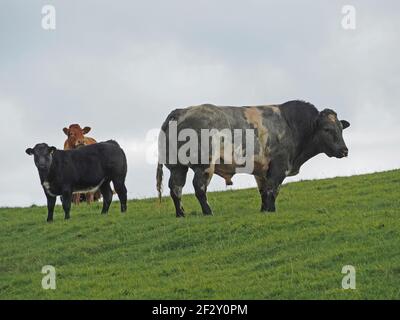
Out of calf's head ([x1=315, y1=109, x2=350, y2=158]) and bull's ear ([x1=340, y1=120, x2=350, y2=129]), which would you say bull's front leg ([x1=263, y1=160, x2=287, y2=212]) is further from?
bull's ear ([x1=340, y1=120, x2=350, y2=129])

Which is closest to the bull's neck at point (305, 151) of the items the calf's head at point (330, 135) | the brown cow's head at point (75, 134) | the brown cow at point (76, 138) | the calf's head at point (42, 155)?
the calf's head at point (330, 135)

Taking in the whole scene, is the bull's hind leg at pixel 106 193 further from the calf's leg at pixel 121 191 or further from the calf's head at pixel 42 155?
the calf's head at pixel 42 155

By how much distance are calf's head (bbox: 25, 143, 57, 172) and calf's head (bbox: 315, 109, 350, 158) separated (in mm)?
6571

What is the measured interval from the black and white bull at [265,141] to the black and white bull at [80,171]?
2.80 m

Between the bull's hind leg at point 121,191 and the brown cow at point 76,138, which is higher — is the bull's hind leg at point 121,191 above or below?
below

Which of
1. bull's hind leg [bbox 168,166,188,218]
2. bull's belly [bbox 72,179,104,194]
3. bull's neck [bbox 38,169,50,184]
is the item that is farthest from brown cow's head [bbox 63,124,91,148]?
bull's hind leg [bbox 168,166,188,218]

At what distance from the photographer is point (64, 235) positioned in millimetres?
22281

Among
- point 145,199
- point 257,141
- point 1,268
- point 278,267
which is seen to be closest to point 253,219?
point 257,141

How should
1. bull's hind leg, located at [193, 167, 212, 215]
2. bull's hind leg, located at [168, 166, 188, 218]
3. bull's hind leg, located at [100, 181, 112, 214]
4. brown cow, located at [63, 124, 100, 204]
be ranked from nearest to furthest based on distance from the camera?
bull's hind leg, located at [193, 167, 212, 215] < bull's hind leg, located at [168, 166, 188, 218] < bull's hind leg, located at [100, 181, 112, 214] < brown cow, located at [63, 124, 100, 204]

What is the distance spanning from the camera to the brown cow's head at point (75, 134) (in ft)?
102

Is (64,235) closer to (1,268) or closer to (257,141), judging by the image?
(1,268)

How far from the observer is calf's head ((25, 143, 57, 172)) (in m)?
24.1

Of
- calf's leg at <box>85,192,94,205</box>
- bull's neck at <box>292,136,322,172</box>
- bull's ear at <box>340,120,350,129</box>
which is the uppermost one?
bull's ear at <box>340,120,350,129</box>

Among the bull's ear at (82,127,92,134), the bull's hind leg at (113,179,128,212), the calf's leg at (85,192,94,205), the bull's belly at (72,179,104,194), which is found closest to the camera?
the bull's belly at (72,179,104,194)
